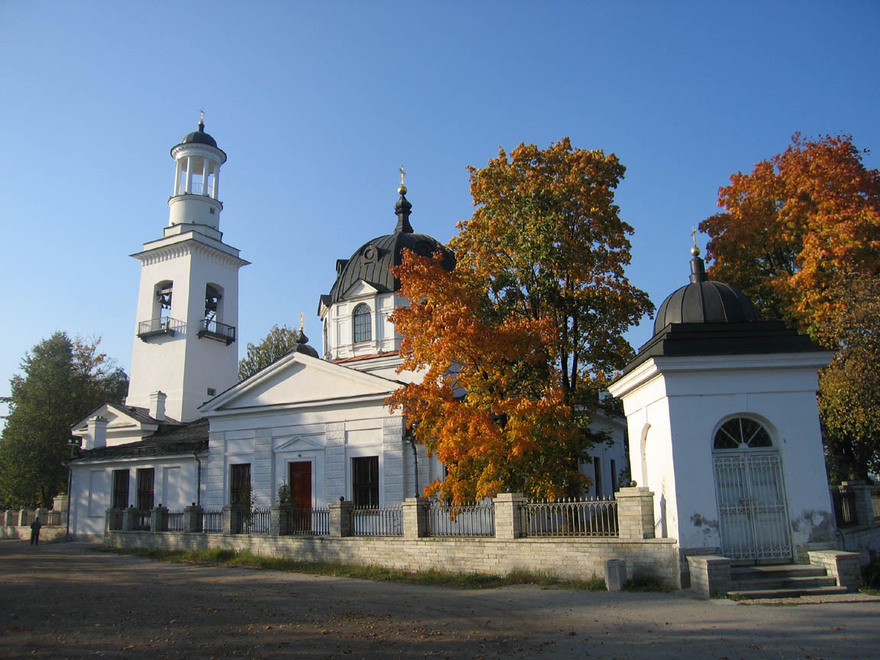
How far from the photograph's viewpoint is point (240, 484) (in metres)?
25.6

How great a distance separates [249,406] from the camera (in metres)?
25.6

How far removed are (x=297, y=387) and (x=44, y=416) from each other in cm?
2328

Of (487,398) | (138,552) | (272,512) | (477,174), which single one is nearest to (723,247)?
(477,174)

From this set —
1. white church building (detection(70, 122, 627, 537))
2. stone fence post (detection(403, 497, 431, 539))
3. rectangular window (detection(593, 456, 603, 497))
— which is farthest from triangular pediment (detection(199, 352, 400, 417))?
rectangular window (detection(593, 456, 603, 497))

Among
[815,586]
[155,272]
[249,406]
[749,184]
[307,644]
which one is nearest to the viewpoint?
[307,644]

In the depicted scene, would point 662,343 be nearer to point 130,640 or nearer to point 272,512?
point 130,640

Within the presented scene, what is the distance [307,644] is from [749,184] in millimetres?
20743

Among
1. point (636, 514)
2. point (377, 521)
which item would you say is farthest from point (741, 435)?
point (377, 521)

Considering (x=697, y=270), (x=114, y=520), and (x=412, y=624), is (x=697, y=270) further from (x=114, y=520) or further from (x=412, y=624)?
(x=114, y=520)

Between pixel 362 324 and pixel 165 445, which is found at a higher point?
pixel 362 324

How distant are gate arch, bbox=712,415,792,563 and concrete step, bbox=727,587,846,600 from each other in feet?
3.30

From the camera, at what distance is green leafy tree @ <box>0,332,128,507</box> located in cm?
3862

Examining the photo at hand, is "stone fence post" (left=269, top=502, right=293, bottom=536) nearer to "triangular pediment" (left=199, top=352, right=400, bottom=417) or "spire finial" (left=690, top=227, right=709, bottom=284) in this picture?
"triangular pediment" (left=199, top=352, right=400, bottom=417)

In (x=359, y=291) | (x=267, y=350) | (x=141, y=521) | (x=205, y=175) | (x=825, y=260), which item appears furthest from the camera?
(x=267, y=350)
